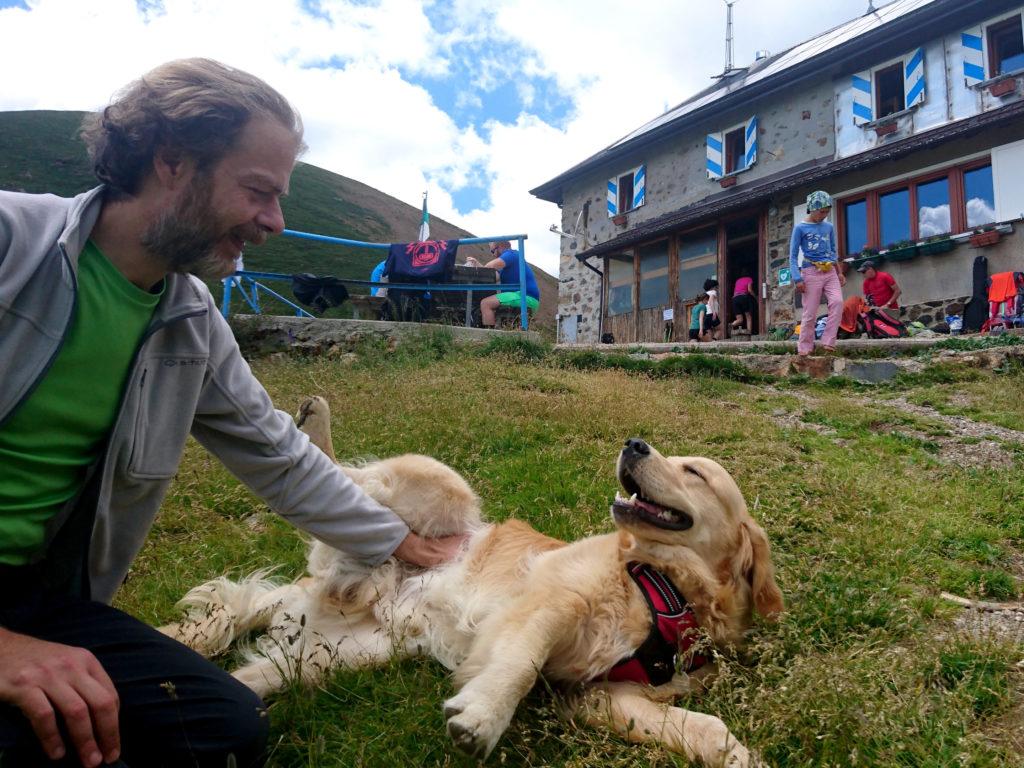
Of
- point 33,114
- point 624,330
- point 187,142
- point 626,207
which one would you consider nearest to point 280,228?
point 187,142

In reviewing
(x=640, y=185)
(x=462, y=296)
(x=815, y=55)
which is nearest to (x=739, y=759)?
(x=462, y=296)

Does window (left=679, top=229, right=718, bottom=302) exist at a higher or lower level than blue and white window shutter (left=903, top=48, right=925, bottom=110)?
lower

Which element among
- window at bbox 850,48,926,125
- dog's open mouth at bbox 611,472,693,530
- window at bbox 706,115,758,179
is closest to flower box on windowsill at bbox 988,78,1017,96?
window at bbox 850,48,926,125

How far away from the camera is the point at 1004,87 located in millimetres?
12164

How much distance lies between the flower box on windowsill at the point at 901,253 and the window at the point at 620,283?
7.22m

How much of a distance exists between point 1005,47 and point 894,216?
11.9 ft

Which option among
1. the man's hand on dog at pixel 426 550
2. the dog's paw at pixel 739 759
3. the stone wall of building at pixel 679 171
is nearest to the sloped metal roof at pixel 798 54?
the stone wall of building at pixel 679 171

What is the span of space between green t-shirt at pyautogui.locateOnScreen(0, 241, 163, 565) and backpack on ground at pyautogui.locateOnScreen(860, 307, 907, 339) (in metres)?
12.4

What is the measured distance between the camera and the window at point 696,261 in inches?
655

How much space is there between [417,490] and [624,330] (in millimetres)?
16688

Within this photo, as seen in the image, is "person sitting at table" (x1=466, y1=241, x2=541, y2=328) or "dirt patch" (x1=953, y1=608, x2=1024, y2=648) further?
"person sitting at table" (x1=466, y1=241, x2=541, y2=328)

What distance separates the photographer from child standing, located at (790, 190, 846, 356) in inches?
345

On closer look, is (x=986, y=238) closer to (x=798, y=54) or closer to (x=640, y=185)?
(x=798, y=54)

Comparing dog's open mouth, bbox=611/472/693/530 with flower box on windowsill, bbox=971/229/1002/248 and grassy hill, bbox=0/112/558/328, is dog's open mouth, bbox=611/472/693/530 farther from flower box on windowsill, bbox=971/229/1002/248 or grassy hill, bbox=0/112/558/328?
grassy hill, bbox=0/112/558/328
